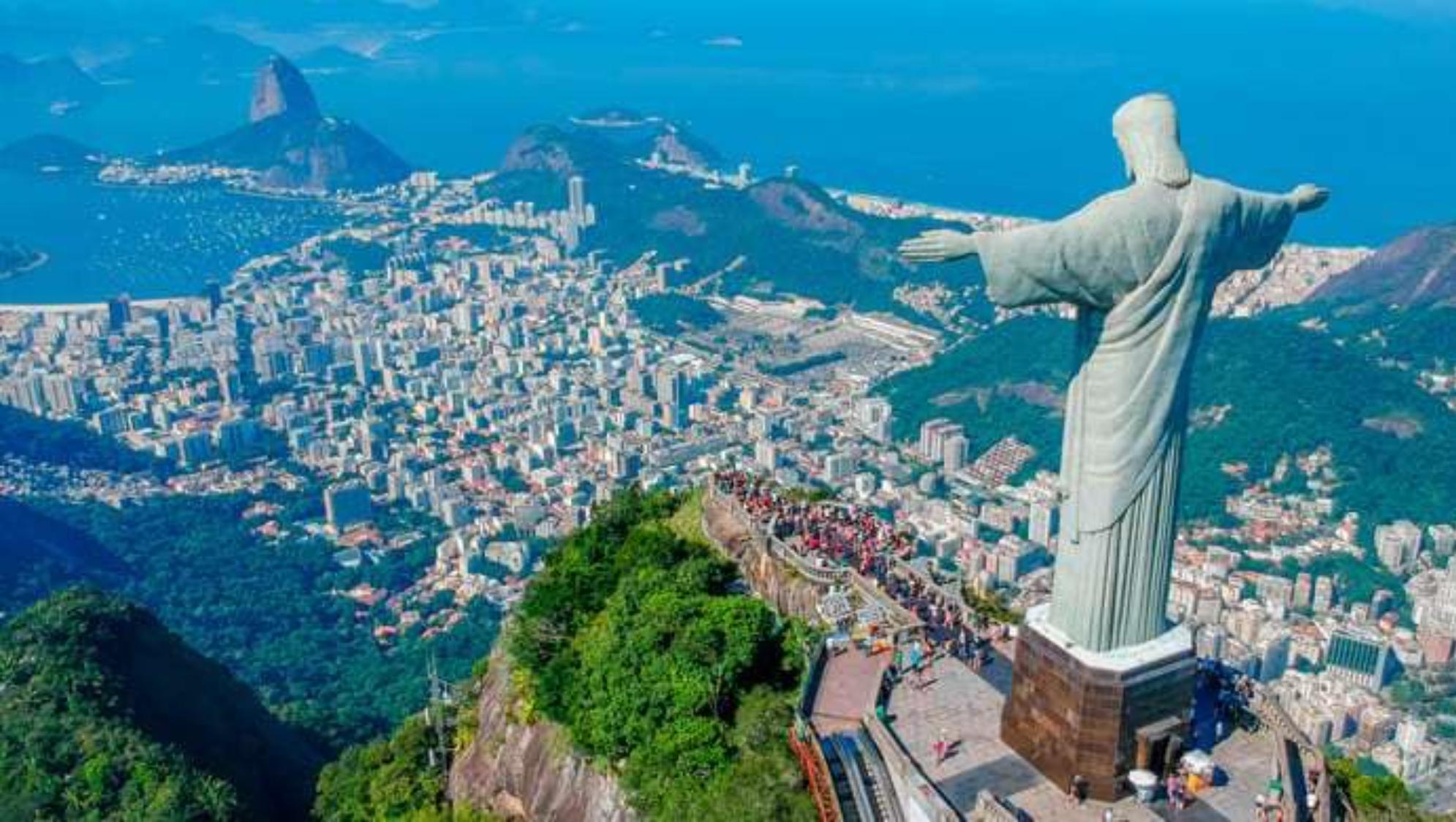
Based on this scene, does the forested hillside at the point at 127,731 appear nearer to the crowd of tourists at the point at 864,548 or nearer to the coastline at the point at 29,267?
the crowd of tourists at the point at 864,548

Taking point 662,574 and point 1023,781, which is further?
point 662,574

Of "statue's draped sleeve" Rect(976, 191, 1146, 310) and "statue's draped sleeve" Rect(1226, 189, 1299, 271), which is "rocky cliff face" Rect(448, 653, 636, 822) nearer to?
"statue's draped sleeve" Rect(976, 191, 1146, 310)

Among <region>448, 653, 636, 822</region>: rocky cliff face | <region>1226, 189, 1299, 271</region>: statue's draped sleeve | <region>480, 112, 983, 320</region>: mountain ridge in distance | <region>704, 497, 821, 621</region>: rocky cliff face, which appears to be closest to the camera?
<region>1226, 189, 1299, 271</region>: statue's draped sleeve

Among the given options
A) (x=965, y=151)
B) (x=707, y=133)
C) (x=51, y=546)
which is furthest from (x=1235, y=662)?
(x=707, y=133)

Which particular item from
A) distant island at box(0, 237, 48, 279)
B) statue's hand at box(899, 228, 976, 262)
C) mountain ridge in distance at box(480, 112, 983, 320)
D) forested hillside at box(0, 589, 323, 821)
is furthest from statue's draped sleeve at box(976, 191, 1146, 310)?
distant island at box(0, 237, 48, 279)

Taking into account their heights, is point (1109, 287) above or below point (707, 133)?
above

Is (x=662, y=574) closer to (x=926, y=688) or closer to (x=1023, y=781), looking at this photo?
(x=926, y=688)

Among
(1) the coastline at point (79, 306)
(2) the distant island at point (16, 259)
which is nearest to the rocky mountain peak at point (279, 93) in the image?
(2) the distant island at point (16, 259)
